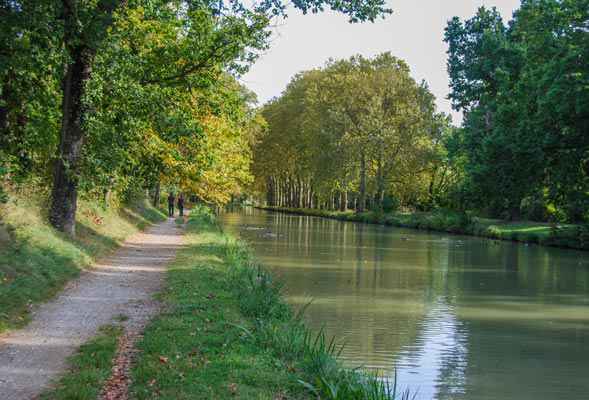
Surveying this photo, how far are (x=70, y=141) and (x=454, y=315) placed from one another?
10.4m

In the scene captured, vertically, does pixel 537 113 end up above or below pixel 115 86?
above

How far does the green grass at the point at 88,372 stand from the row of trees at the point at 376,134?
2264 inches

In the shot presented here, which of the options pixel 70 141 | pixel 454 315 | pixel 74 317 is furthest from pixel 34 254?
pixel 454 315

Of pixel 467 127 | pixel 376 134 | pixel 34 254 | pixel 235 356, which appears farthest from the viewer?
pixel 376 134

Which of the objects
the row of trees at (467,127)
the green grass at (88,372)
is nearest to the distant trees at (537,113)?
the row of trees at (467,127)

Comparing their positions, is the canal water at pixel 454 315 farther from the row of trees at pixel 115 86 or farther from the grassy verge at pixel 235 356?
the row of trees at pixel 115 86

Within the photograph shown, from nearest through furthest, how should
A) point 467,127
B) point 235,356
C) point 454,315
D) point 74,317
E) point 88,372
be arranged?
point 88,372 → point 235,356 → point 74,317 → point 454,315 → point 467,127

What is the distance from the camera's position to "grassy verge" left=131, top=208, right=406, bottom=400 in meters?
7.76

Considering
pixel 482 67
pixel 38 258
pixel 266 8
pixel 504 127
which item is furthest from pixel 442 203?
pixel 38 258

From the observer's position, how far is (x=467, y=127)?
5369 centimetres

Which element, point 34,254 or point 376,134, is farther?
point 376,134

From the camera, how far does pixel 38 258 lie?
1461 cm

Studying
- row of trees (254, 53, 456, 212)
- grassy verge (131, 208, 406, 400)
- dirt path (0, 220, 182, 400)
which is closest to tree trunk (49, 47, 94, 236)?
dirt path (0, 220, 182, 400)

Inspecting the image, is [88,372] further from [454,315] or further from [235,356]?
[454,315]
